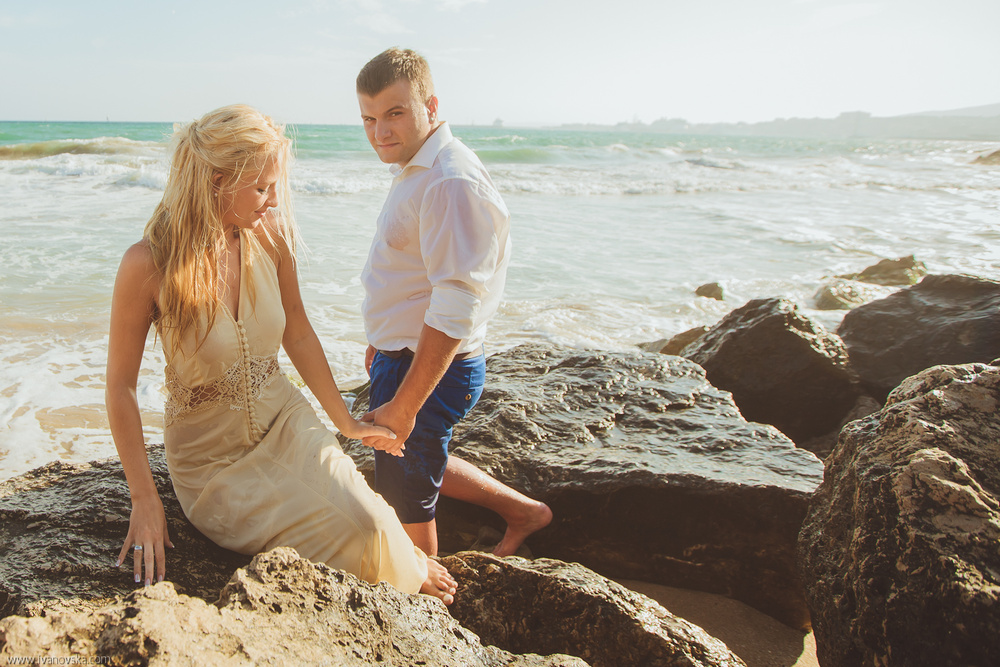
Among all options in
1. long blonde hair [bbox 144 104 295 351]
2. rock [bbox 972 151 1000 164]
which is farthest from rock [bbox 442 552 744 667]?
rock [bbox 972 151 1000 164]

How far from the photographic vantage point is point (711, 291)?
8117mm

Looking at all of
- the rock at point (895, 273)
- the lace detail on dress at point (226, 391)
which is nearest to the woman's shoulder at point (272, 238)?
the lace detail on dress at point (226, 391)

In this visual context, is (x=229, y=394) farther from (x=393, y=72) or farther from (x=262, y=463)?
(x=393, y=72)

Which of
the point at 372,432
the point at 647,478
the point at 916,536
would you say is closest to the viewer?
the point at 916,536

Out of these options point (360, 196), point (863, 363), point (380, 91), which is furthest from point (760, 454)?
point (360, 196)

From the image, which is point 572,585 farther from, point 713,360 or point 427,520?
point 713,360

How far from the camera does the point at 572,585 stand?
6.49ft

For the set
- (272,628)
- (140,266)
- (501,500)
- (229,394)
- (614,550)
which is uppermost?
(140,266)

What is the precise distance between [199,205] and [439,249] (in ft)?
2.64

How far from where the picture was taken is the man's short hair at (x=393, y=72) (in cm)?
244

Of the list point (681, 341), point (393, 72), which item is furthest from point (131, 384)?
point (681, 341)

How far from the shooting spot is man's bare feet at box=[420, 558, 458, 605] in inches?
83.9

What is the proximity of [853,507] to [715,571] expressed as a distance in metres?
1.06

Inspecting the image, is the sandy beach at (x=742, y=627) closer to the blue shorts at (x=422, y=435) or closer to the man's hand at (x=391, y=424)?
the blue shorts at (x=422, y=435)
